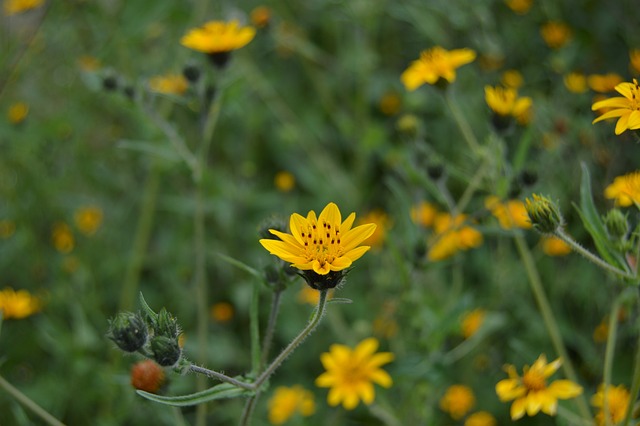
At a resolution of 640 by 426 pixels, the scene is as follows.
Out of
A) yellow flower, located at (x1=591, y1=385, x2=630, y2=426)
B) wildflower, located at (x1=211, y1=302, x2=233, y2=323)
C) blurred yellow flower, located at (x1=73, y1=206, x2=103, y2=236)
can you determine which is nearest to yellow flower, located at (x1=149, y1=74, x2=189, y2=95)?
blurred yellow flower, located at (x1=73, y1=206, x2=103, y2=236)

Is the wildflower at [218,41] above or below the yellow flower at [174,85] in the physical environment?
above

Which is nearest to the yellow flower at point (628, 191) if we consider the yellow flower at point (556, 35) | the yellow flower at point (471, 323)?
the yellow flower at point (471, 323)

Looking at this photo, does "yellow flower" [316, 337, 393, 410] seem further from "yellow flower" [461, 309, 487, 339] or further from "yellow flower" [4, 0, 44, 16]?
"yellow flower" [4, 0, 44, 16]

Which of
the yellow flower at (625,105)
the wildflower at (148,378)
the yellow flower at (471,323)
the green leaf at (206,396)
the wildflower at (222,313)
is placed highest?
the yellow flower at (625,105)

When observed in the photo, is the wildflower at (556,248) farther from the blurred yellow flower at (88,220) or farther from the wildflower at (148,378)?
the blurred yellow flower at (88,220)

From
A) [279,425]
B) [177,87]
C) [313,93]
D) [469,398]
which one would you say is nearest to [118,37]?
[177,87]

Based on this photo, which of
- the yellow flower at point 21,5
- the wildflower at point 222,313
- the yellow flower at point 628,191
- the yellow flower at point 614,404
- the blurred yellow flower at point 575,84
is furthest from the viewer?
the yellow flower at point 21,5
